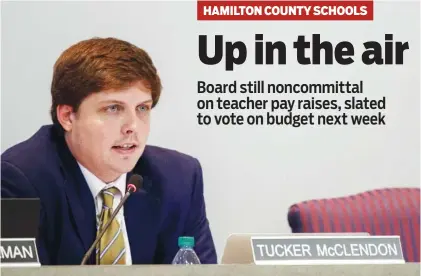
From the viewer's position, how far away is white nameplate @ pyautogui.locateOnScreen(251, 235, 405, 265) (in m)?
3.28

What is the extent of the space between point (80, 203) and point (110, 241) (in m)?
0.24

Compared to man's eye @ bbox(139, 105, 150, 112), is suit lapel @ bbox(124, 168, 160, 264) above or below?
below

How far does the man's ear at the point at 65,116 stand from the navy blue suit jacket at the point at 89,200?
0.18 ft

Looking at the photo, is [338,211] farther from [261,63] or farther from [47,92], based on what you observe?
[47,92]

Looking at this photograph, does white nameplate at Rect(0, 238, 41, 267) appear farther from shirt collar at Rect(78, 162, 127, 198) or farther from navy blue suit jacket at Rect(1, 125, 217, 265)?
shirt collar at Rect(78, 162, 127, 198)

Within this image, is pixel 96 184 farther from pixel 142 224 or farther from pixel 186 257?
pixel 186 257

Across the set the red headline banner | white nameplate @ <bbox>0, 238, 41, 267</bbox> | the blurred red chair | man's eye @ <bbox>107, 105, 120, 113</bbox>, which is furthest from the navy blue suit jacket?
white nameplate @ <bbox>0, 238, 41, 267</bbox>

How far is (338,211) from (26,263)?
1.78 meters

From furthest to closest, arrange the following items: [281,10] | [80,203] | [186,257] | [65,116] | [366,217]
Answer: [281,10], [65,116], [80,203], [366,217], [186,257]

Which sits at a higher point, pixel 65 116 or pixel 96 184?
pixel 65 116

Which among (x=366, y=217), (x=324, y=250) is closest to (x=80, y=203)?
(x=366, y=217)

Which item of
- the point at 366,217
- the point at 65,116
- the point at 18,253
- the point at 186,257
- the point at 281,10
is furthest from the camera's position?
the point at 281,10

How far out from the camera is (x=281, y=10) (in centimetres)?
494

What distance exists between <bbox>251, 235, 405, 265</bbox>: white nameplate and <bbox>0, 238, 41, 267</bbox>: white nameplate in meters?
0.73
